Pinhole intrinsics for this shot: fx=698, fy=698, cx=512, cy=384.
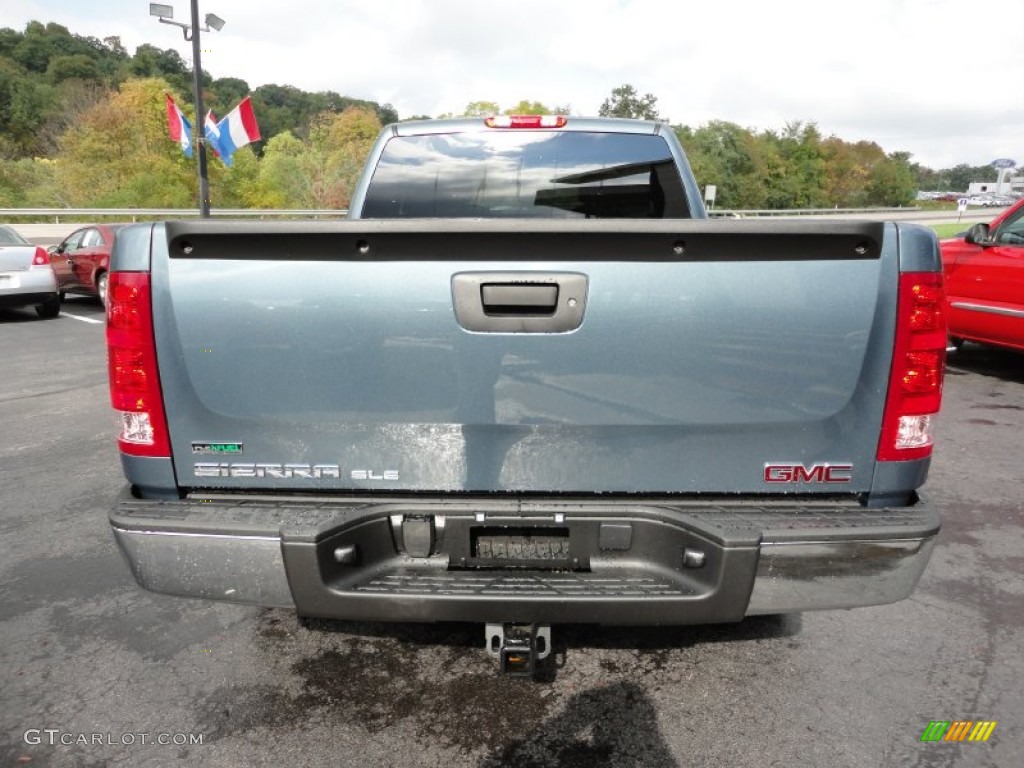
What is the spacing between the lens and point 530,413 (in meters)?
2.10

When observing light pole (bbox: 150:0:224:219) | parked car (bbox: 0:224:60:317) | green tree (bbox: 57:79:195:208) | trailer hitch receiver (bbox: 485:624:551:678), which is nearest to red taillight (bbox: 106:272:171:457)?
trailer hitch receiver (bbox: 485:624:551:678)

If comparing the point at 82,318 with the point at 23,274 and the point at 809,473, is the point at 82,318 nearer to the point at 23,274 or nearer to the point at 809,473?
the point at 23,274

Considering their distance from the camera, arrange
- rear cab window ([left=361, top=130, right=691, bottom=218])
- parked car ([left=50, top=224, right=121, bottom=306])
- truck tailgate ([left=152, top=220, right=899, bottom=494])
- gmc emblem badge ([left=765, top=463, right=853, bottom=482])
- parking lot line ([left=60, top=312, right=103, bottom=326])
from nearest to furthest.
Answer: truck tailgate ([left=152, top=220, right=899, bottom=494]) < gmc emblem badge ([left=765, top=463, right=853, bottom=482]) < rear cab window ([left=361, top=130, right=691, bottom=218]) < parking lot line ([left=60, top=312, right=103, bottom=326]) < parked car ([left=50, top=224, right=121, bottom=306])

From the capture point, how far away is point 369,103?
9900 cm

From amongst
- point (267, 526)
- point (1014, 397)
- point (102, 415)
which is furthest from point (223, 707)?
point (1014, 397)

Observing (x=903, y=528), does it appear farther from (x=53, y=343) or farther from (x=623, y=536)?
(x=53, y=343)

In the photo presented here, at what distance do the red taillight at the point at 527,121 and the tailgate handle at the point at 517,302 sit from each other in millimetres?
2045

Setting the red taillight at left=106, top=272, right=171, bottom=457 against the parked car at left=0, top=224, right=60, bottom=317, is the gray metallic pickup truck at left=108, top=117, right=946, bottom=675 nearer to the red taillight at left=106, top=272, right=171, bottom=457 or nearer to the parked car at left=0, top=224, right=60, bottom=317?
the red taillight at left=106, top=272, right=171, bottom=457

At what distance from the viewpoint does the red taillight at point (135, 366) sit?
2.09 meters

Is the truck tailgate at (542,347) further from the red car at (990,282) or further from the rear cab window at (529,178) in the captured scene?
the red car at (990,282)

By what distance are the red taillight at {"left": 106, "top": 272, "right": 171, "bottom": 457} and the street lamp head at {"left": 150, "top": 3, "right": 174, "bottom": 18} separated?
17.2 meters

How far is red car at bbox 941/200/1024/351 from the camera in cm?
695

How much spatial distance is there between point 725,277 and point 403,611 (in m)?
1.38

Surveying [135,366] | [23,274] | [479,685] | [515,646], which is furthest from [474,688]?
[23,274]
